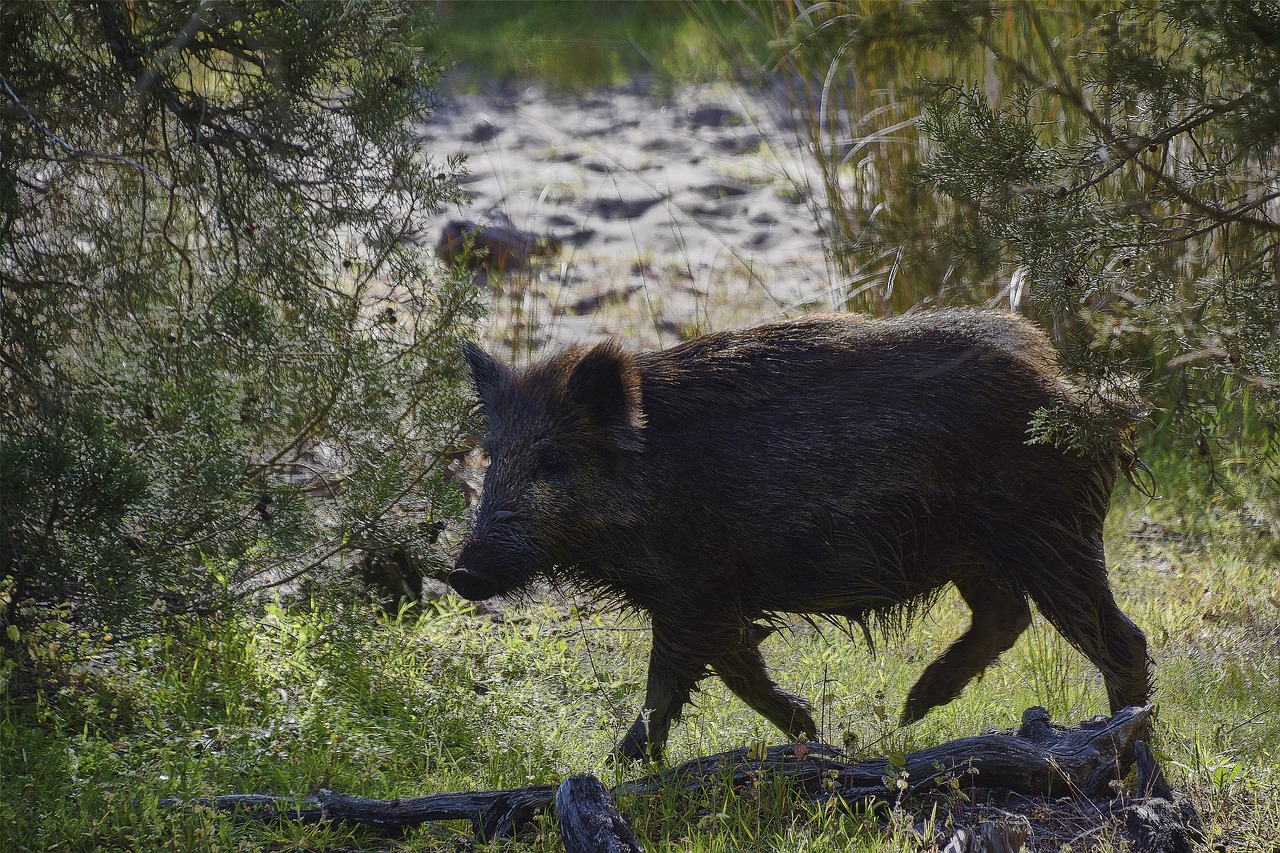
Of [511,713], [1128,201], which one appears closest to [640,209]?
[511,713]

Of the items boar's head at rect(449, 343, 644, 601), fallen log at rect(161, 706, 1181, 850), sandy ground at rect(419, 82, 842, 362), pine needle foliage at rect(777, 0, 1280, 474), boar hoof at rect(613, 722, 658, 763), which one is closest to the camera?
pine needle foliage at rect(777, 0, 1280, 474)

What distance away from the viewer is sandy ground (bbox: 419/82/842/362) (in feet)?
27.2

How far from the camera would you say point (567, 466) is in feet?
13.3

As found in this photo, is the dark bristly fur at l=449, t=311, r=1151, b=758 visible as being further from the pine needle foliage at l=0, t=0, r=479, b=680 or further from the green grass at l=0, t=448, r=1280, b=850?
the pine needle foliage at l=0, t=0, r=479, b=680

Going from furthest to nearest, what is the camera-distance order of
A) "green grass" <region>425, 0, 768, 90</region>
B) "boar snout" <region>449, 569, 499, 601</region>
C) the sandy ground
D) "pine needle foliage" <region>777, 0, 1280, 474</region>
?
"green grass" <region>425, 0, 768, 90</region>
the sandy ground
"boar snout" <region>449, 569, 499, 601</region>
"pine needle foliage" <region>777, 0, 1280, 474</region>

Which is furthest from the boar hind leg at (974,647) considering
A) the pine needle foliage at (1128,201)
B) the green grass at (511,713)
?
the pine needle foliage at (1128,201)

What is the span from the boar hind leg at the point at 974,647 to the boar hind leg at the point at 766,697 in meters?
0.40

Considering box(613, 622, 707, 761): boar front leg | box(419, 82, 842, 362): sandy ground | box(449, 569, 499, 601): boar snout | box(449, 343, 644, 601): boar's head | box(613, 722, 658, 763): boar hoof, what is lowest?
box(613, 722, 658, 763): boar hoof

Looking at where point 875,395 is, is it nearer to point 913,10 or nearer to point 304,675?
point 913,10

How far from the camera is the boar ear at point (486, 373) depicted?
4.25m

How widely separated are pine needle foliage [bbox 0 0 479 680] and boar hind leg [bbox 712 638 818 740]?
4.30ft

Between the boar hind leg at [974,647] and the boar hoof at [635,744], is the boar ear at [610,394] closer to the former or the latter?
the boar hoof at [635,744]

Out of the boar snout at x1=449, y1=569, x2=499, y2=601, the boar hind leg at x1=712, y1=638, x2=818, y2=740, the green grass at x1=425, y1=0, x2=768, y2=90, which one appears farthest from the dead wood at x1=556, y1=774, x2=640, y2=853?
the green grass at x1=425, y1=0, x2=768, y2=90

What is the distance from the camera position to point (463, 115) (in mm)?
12836
